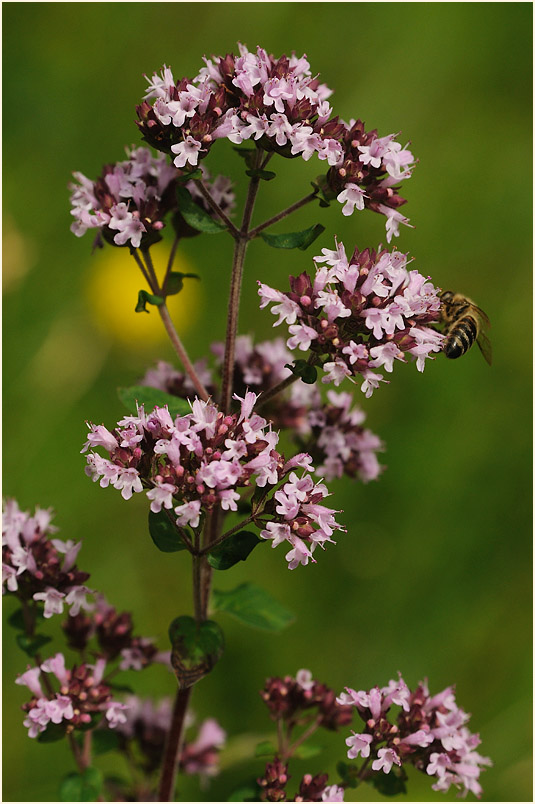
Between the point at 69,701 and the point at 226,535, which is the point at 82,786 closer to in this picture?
the point at 69,701

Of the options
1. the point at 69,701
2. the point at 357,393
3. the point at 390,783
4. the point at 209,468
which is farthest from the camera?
the point at 357,393

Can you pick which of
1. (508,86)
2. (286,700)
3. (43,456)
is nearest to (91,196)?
(286,700)

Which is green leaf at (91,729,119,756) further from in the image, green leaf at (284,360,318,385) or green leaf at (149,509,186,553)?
green leaf at (284,360,318,385)

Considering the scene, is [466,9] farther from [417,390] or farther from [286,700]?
[286,700]

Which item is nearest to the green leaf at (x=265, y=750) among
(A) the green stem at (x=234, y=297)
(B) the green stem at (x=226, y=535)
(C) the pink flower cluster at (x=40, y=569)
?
(C) the pink flower cluster at (x=40, y=569)

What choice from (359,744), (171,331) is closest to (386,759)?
(359,744)

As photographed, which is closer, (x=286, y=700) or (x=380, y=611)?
(x=286, y=700)
